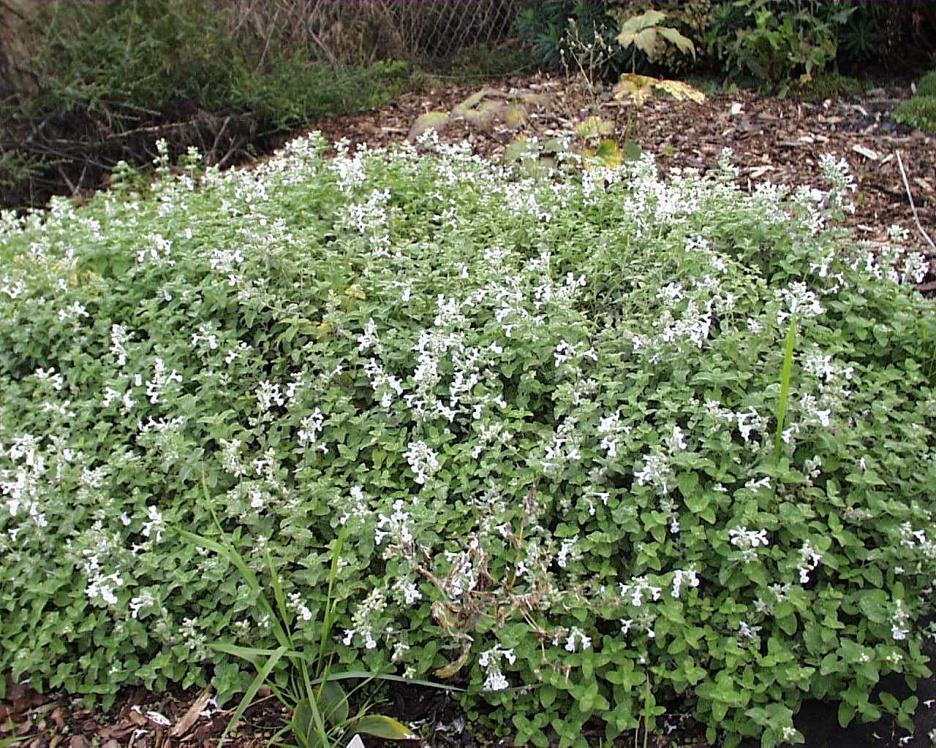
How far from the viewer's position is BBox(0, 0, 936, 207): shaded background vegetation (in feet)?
20.2

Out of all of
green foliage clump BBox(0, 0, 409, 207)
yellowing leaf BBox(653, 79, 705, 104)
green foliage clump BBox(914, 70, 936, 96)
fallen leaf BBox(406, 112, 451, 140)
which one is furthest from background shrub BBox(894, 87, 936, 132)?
green foliage clump BBox(0, 0, 409, 207)

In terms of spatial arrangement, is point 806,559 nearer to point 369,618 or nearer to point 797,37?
point 369,618

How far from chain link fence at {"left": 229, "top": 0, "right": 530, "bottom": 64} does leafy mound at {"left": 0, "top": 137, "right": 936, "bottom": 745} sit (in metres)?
4.45

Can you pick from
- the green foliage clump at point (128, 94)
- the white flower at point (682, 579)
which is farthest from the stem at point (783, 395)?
the green foliage clump at point (128, 94)

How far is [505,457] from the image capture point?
114 inches

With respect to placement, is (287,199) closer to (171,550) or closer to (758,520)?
(171,550)

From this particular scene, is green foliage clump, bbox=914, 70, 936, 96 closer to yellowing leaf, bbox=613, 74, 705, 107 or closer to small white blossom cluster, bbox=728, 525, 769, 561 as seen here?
yellowing leaf, bbox=613, 74, 705, 107

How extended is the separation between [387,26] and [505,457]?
6.20 meters

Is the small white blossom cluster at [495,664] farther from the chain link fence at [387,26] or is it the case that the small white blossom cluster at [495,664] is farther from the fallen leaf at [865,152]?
the chain link fence at [387,26]

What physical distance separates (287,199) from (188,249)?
20.0 inches

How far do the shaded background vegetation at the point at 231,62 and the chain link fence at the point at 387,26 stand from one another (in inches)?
1.3

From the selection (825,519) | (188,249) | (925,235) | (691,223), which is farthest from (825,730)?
(188,249)

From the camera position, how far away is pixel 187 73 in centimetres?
675

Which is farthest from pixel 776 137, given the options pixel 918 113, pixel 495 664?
pixel 495 664
